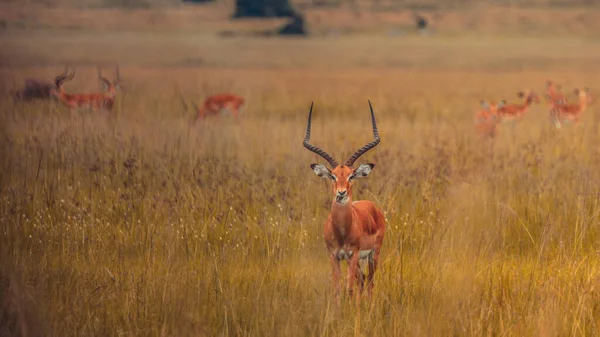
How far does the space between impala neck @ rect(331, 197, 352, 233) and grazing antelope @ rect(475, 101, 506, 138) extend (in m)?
9.45

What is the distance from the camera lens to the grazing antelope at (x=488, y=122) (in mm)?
15430

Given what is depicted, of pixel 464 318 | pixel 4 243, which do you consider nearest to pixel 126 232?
pixel 4 243

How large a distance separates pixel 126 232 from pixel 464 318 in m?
2.81

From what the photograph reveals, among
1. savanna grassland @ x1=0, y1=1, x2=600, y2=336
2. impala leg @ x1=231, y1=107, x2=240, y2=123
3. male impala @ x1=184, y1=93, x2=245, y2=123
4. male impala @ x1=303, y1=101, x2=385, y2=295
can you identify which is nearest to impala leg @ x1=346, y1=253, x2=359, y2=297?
male impala @ x1=303, y1=101, x2=385, y2=295

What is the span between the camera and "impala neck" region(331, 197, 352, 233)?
5.75 m

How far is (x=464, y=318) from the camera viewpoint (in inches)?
214

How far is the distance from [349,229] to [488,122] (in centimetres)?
1136

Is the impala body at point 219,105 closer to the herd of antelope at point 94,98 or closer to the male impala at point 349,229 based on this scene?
the herd of antelope at point 94,98

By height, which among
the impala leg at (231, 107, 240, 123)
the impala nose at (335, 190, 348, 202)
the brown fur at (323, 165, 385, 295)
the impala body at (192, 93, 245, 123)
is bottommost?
the impala leg at (231, 107, 240, 123)

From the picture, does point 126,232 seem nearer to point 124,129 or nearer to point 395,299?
point 395,299

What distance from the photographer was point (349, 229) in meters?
5.82

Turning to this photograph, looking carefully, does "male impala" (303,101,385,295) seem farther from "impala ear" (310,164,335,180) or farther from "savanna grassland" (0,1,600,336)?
"savanna grassland" (0,1,600,336)

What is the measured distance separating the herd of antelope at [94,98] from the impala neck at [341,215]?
10662 mm

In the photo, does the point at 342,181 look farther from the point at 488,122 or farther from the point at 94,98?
the point at 94,98
